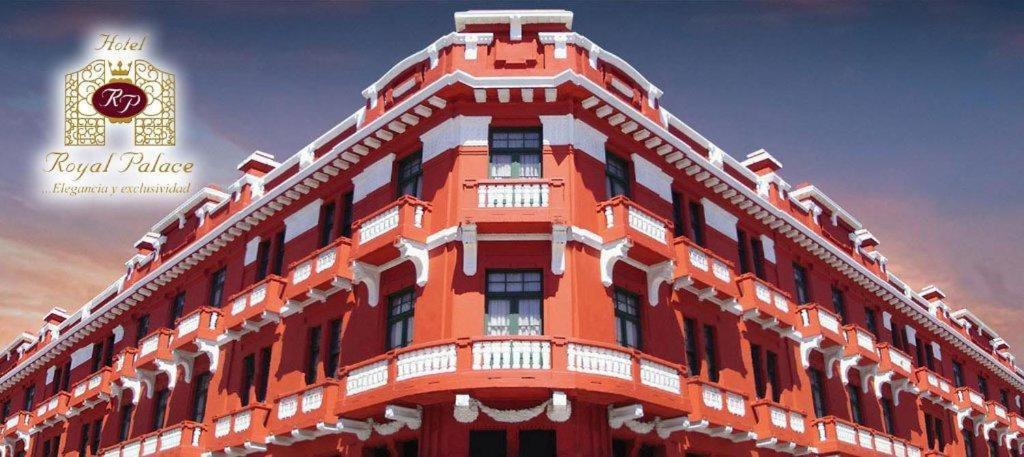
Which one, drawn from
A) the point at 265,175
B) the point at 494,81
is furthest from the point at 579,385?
the point at 265,175

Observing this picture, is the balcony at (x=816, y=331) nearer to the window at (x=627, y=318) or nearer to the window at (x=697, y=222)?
the window at (x=697, y=222)

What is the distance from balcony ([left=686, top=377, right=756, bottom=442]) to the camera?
22.4m

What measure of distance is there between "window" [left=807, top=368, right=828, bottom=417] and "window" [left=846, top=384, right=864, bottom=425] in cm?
182

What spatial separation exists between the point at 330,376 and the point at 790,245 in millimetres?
18914

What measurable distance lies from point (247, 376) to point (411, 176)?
991 centimetres

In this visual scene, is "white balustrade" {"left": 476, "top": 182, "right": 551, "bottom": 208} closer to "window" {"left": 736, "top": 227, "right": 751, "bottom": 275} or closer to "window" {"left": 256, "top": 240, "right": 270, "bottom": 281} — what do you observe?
"window" {"left": 736, "top": 227, "right": 751, "bottom": 275}

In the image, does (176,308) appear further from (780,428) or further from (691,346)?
(780,428)

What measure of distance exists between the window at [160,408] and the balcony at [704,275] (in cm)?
2058

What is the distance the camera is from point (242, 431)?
85.0ft

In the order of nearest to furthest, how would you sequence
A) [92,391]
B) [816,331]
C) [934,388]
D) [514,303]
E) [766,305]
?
[514,303], [766,305], [816,331], [92,391], [934,388]

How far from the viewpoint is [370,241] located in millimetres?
23672

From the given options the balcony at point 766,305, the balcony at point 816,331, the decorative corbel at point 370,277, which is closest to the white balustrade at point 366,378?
the decorative corbel at point 370,277

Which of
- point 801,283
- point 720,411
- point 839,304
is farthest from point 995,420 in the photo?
point 720,411

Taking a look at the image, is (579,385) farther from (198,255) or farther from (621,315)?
(198,255)
